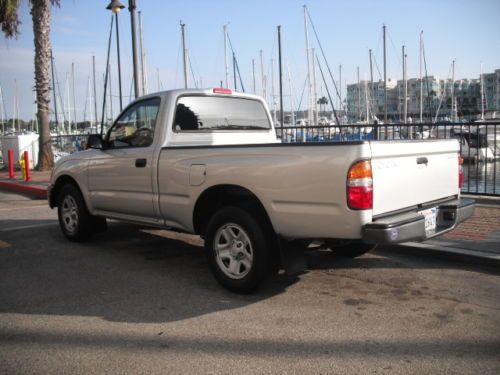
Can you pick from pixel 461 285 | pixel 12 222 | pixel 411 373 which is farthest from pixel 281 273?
pixel 12 222

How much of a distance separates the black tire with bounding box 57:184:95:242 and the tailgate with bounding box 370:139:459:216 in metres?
4.37

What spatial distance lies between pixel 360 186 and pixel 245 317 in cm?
146

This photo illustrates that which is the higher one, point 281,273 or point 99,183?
point 99,183

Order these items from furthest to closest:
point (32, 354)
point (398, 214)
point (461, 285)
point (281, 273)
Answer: point (281, 273) → point (461, 285) → point (398, 214) → point (32, 354)

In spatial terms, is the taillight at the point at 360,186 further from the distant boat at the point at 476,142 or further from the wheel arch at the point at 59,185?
the distant boat at the point at 476,142

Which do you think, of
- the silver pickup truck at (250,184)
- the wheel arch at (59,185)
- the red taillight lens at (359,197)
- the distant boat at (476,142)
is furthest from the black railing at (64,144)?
the red taillight lens at (359,197)

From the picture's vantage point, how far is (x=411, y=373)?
3.18 meters

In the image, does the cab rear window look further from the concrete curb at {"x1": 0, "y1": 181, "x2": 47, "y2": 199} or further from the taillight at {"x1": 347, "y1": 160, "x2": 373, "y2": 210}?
the concrete curb at {"x1": 0, "y1": 181, "x2": 47, "y2": 199}

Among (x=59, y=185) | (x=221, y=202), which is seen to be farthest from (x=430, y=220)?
(x=59, y=185)

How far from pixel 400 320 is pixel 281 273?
5.32 feet

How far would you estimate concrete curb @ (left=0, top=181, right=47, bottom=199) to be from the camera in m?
12.6

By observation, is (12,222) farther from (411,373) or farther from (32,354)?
(411,373)

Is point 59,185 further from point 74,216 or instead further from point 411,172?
point 411,172

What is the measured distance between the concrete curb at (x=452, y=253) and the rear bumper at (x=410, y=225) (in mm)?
903
